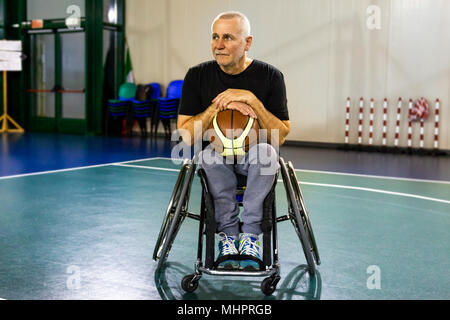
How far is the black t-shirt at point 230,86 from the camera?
276 cm

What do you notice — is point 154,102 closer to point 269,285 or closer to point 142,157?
point 142,157

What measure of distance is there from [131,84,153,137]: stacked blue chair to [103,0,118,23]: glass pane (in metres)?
1.72

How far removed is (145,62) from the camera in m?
12.6

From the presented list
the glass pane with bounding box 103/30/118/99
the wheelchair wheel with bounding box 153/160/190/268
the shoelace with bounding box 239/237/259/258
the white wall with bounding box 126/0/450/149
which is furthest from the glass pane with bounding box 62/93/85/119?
the shoelace with bounding box 239/237/259/258

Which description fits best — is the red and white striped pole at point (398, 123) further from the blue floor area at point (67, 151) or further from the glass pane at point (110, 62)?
the glass pane at point (110, 62)

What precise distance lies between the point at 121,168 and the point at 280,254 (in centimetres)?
397

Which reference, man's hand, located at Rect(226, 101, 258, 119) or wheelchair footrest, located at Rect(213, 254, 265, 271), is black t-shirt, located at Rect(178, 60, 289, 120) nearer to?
man's hand, located at Rect(226, 101, 258, 119)

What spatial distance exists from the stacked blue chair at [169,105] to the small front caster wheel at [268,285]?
9.02 metres

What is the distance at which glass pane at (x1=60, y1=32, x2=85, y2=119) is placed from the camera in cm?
1273

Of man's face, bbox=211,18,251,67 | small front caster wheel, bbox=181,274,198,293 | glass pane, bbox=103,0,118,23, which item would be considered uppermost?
glass pane, bbox=103,0,118,23

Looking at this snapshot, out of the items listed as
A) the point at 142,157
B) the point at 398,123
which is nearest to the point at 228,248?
the point at 142,157
